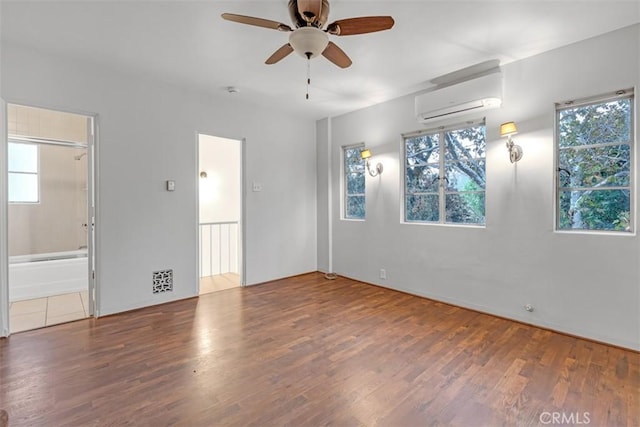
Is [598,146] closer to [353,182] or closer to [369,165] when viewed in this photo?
[369,165]

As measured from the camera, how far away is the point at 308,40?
203cm

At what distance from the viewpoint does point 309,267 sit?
5.54 m

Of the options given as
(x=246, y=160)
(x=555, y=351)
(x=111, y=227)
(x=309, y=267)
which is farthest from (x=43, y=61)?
(x=555, y=351)

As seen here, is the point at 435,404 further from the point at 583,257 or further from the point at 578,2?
the point at 578,2

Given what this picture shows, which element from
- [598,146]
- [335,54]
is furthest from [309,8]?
[598,146]

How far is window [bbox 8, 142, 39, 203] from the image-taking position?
451cm

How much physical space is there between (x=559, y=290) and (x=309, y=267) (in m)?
3.62

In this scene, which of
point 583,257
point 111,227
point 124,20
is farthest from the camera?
point 111,227

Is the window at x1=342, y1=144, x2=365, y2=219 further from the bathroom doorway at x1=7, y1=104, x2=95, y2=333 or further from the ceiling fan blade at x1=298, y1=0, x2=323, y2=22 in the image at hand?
the bathroom doorway at x1=7, y1=104, x2=95, y2=333

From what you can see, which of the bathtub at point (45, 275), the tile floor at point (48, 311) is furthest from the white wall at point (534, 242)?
the bathtub at point (45, 275)

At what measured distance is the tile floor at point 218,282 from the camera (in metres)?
4.59

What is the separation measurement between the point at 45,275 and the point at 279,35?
14.2 ft

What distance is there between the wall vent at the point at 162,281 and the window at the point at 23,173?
2.72 metres

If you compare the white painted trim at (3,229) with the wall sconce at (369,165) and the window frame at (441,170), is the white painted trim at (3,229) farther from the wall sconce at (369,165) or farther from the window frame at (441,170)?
the window frame at (441,170)
